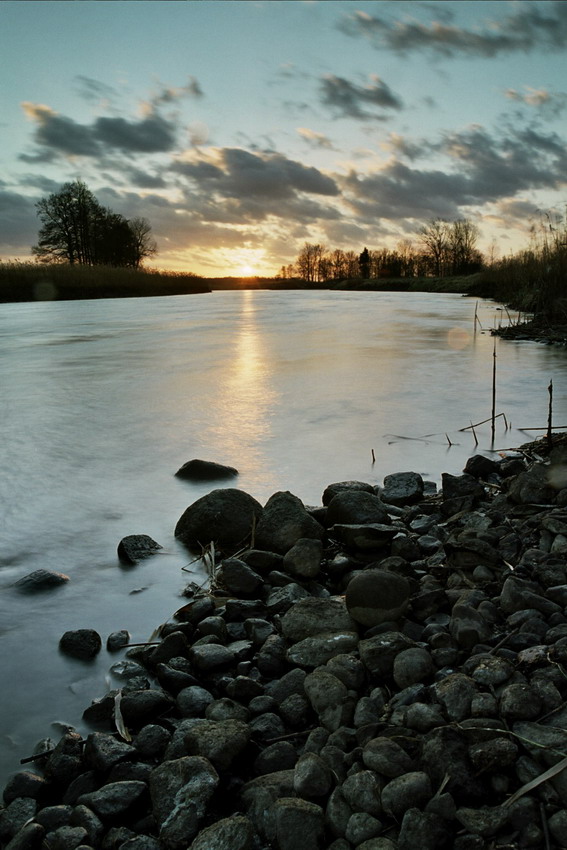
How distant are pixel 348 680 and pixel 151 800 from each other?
561mm

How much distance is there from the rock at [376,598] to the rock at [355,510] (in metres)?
0.65

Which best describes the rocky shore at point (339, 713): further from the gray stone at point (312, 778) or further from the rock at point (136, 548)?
the rock at point (136, 548)

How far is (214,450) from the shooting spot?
4.30 m

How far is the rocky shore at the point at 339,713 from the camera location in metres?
1.19

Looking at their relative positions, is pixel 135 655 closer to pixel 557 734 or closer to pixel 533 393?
pixel 557 734

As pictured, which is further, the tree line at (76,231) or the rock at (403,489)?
the tree line at (76,231)

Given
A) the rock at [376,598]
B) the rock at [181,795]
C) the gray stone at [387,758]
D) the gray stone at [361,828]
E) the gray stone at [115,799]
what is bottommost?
the gray stone at [115,799]

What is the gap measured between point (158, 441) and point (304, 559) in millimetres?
2555

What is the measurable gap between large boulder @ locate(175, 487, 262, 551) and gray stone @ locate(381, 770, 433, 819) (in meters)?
1.51

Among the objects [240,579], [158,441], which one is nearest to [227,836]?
[240,579]

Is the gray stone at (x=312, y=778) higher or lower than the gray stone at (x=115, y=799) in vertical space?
higher

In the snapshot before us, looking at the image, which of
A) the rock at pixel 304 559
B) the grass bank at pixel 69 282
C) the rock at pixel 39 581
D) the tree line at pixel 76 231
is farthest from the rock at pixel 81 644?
the tree line at pixel 76 231

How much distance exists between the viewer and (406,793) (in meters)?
1.19

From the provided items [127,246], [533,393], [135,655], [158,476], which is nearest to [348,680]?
[135,655]
